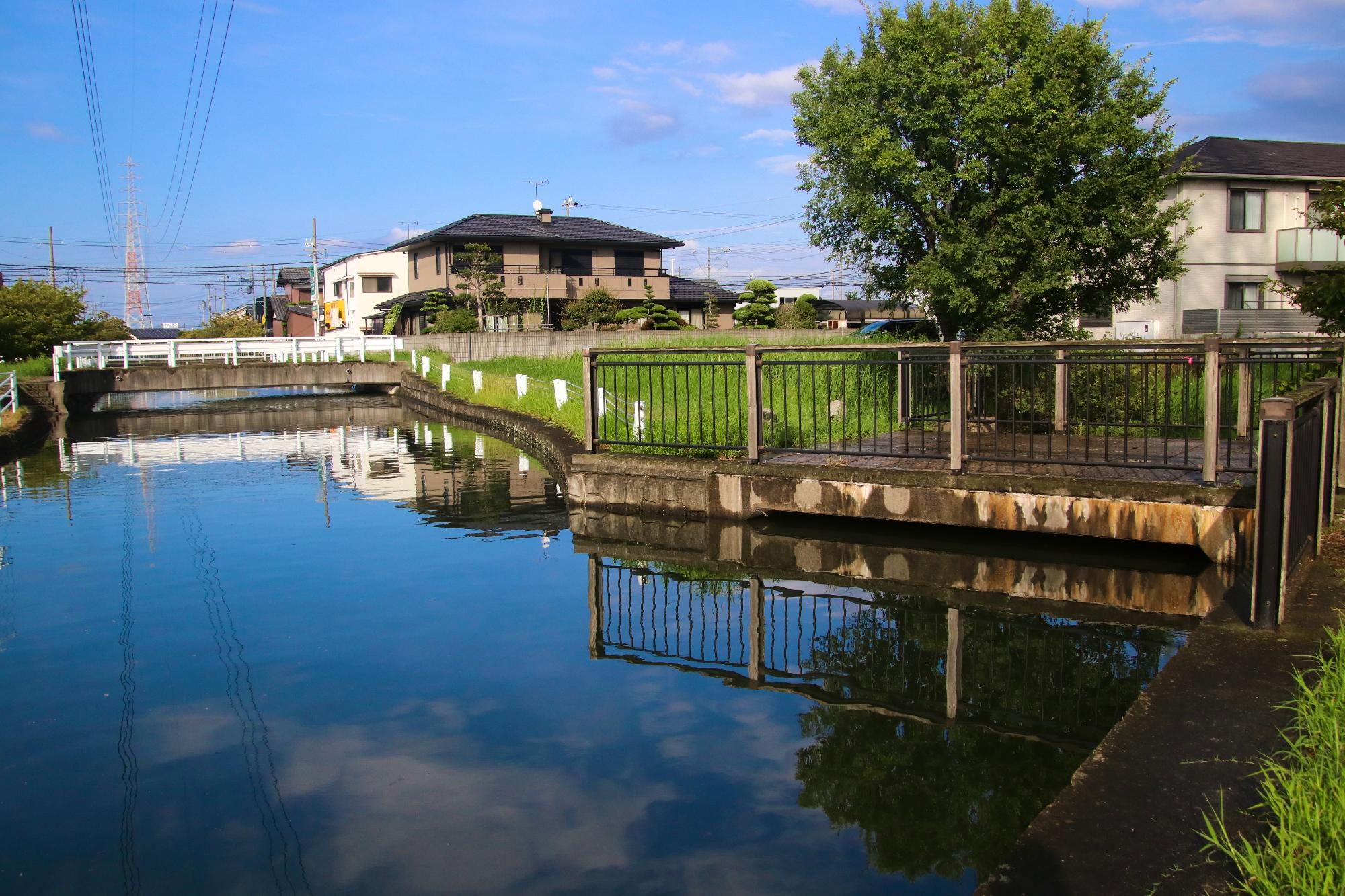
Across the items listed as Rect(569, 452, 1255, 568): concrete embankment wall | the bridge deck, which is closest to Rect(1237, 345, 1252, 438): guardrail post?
the bridge deck

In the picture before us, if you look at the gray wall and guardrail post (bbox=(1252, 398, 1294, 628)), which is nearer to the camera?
guardrail post (bbox=(1252, 398, 1294, 628))

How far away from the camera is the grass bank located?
2539 millimetres

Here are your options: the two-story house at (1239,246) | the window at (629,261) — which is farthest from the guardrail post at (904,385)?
the window at (629,261)

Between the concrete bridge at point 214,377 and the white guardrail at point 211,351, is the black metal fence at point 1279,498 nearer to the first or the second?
the concrete bridge at point 214,377

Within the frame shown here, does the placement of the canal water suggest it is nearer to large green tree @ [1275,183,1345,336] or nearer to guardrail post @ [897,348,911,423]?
guardrail post @ [897,348,911,423]

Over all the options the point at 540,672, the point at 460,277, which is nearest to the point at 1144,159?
the point at 540,672

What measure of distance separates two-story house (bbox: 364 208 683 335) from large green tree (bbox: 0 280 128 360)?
45.2ft

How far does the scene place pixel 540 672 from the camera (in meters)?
5.73

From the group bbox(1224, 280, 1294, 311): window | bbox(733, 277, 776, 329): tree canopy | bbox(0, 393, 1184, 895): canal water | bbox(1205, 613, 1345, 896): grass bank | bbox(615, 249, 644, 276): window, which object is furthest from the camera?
bbox(615, 249, 644, 276): window

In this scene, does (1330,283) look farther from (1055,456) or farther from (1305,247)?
(1305,247)

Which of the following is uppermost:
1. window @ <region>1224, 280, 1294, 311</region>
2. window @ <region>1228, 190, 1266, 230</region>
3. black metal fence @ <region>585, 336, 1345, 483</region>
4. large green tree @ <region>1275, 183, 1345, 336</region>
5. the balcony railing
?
the balcony railing

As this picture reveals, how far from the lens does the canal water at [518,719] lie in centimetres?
370

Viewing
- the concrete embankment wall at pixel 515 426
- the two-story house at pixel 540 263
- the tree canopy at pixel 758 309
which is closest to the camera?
the concrete embankment wall at pixel 515 426

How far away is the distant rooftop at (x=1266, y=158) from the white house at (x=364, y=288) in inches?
1705
